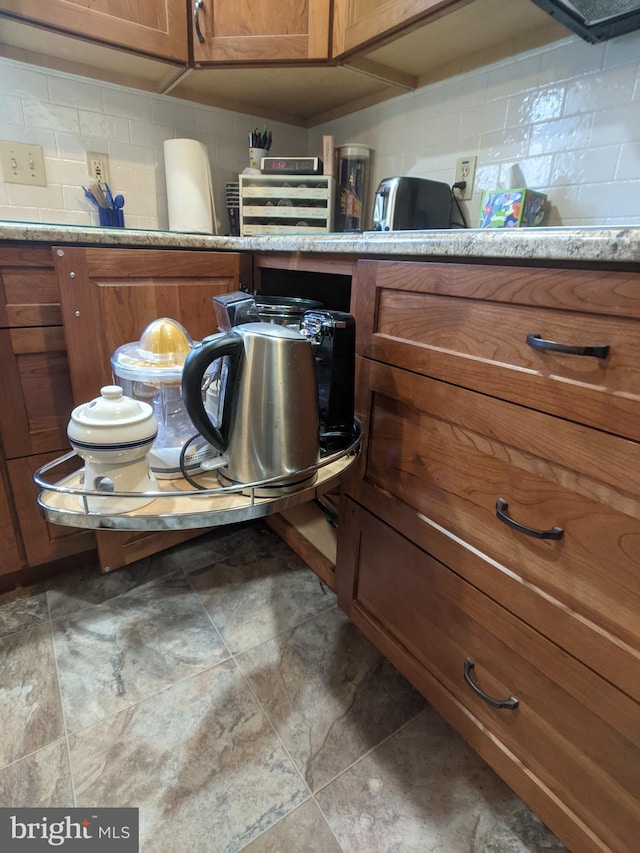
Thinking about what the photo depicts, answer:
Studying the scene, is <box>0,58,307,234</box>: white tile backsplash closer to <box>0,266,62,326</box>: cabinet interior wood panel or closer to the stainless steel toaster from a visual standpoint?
<box>0,266,62,326</box>: cabinet interior wood panel

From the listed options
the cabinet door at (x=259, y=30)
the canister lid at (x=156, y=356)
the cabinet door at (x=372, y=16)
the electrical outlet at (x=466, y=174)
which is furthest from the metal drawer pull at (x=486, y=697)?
the cabinet door at (x=259, y=30)

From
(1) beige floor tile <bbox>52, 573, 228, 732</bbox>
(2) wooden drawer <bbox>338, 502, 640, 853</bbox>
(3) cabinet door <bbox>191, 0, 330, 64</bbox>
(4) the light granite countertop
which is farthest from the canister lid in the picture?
(3) cabinet door <bbox>191, 0, 330, 64</bbox>

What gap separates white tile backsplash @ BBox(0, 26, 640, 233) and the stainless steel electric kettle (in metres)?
0.91

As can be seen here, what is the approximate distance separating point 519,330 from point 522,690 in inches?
21.7

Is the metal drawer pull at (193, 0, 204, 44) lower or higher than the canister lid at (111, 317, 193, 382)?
higher

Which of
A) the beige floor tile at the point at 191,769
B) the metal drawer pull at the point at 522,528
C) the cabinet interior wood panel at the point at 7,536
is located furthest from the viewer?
the cabinet interior wood panel at the point at 7,536

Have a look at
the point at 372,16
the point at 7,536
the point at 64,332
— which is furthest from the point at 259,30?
the point at 7,536

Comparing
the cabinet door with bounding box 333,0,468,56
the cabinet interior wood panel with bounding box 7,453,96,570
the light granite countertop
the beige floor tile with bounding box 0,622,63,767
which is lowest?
the beige floor tile with bounding box 0,622,63,767

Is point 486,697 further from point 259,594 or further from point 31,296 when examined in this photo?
point 31,296

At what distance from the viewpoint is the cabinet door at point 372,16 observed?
106 centimetres

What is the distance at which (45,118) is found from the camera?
4.66ft

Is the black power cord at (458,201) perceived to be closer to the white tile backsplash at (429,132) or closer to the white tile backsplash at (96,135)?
the white tile backsplash at (429,132)

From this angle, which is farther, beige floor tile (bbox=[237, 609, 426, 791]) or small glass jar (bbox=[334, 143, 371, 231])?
small glass jar (bbox=[334, 143, 371, 231])

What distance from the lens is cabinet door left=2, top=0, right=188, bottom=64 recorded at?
1169mm
